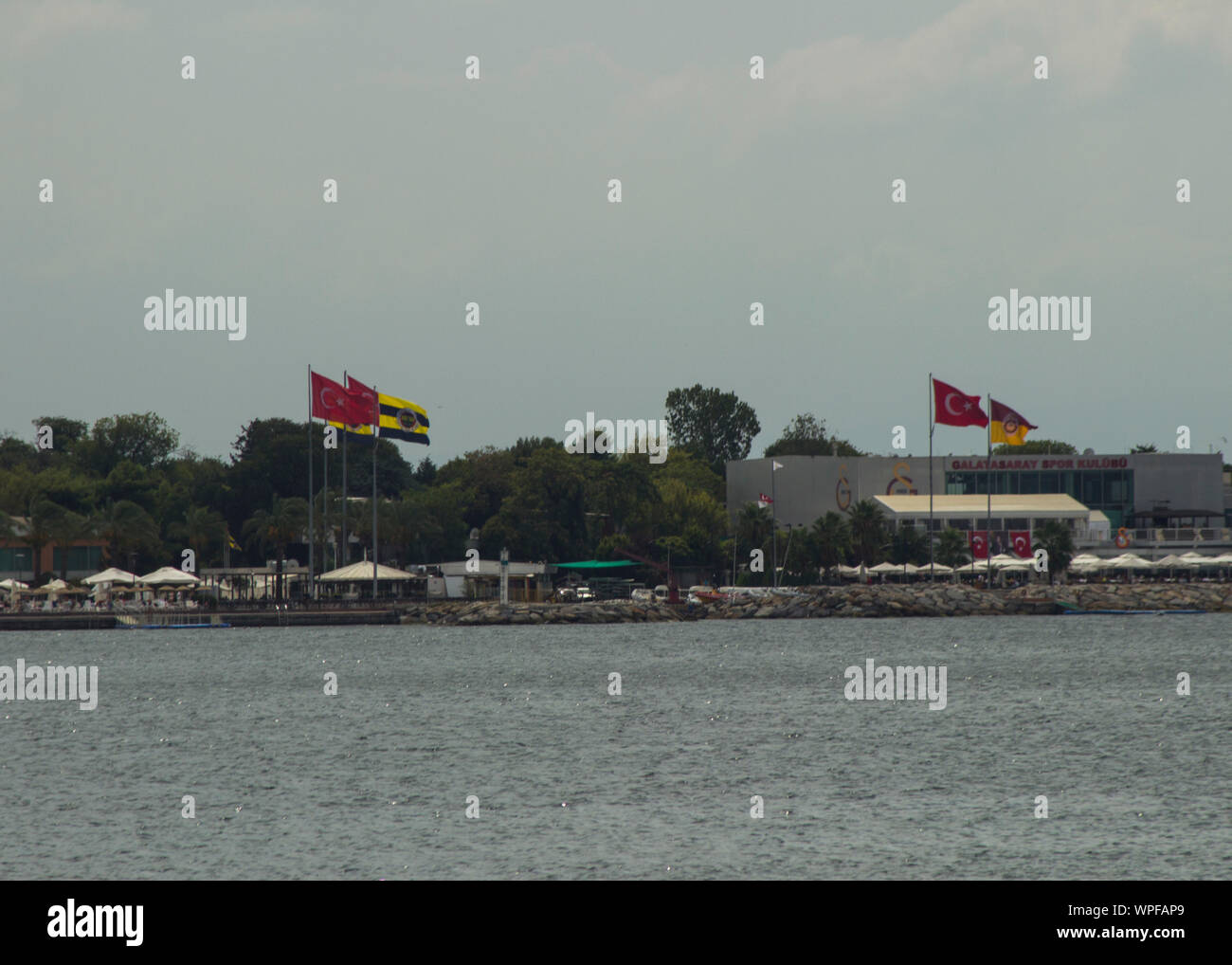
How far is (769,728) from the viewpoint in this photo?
46.0 metres

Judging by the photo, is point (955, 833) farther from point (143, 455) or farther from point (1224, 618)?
point (143, 455)

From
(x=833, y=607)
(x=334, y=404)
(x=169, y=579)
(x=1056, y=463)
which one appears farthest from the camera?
(x=1056, y=463)

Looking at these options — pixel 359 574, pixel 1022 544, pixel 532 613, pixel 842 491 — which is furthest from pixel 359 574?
pixel 1022 544

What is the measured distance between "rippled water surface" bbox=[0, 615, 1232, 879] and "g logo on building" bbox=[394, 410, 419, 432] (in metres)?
27.1

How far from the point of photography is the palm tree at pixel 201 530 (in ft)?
440

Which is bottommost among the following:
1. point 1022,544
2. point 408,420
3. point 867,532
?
point 1022,544

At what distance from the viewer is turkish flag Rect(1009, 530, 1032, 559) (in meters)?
128

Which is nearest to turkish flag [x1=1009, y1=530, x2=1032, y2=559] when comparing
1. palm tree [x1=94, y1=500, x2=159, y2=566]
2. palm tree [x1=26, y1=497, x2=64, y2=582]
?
palm tree [x1=94, y1=500, x2=159, y2=566]

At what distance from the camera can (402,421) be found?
325ft

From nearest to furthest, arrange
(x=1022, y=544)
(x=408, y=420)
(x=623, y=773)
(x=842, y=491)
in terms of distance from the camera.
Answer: (x=623, y=773) < (x=408, y=420) < (x=1022, y=544) < (x=842, y=491)

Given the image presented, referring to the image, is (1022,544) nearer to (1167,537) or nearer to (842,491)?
(1167,537)

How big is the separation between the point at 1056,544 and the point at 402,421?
57.1 meters
